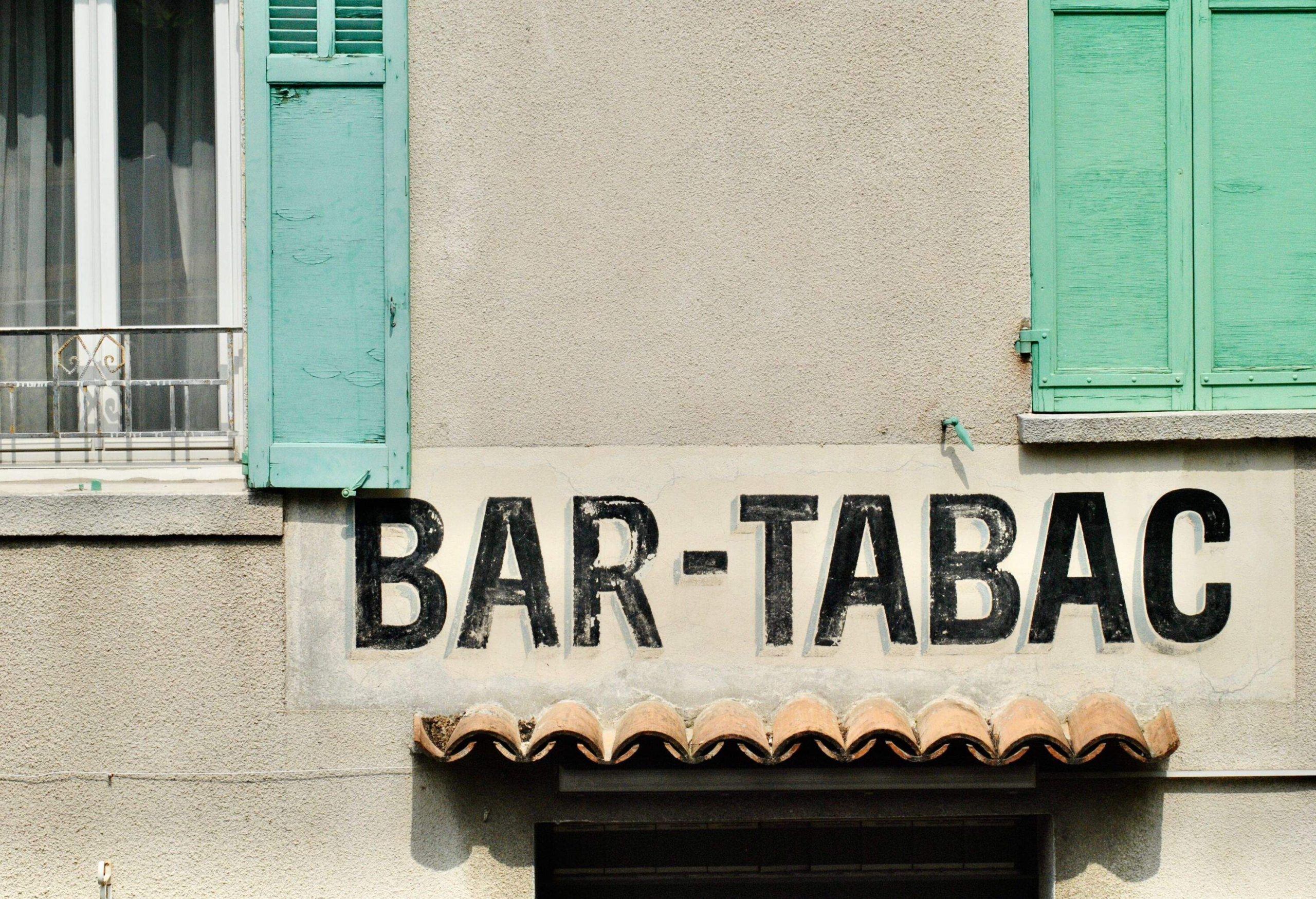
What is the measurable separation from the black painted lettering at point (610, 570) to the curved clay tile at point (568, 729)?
0.26 meters

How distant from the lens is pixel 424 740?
13.0 ft

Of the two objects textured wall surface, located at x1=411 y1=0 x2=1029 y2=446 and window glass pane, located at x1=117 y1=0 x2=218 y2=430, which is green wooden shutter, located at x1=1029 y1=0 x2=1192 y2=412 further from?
window glass pane, located at x1=117 y1=0 x2=218 y2=430

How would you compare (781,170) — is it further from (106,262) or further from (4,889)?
(4,889)

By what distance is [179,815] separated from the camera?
4.11 meters

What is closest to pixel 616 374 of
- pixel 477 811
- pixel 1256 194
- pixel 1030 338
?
pixel 1030 338

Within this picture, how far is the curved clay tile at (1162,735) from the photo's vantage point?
13.0 ft

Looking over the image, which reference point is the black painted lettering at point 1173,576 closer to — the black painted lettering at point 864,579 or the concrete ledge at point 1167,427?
the concrete ledge at point 1167,427

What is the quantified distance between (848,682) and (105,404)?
309 cm

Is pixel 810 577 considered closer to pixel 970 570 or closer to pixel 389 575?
pixel 970 570

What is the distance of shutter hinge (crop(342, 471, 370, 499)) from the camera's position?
407 centimetres

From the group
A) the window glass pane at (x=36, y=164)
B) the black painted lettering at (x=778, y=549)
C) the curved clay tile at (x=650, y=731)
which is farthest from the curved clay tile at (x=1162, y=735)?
the window glass pane at (x=36, y=164)

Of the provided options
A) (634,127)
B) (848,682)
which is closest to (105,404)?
(634,127)

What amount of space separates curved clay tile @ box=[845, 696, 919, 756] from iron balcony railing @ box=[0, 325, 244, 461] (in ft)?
8.51

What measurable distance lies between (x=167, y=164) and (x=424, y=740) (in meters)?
2.49
